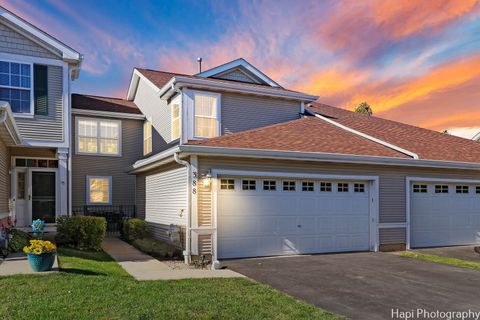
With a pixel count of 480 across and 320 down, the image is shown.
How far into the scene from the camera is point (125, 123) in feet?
60.3

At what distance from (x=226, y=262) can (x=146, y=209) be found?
21.7 ft

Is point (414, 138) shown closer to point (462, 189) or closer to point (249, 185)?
point (462, 189)

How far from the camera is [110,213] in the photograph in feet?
56.2

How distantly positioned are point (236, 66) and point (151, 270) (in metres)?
10.3

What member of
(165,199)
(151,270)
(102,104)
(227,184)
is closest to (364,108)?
(102,104)

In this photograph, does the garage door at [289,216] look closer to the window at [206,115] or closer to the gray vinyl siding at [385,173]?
the gray vinyl siding at [385,173]

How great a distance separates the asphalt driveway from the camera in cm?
646

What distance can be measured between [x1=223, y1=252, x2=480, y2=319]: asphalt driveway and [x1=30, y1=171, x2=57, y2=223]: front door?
8172 millimetres

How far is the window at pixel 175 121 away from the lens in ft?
45.9

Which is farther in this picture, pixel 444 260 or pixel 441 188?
pixel 441 188

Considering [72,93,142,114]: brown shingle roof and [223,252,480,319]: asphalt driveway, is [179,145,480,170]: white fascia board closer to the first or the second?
[223,252,480,319]: asphalt driveway

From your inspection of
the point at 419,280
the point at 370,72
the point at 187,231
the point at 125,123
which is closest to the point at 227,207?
the point at 187,231

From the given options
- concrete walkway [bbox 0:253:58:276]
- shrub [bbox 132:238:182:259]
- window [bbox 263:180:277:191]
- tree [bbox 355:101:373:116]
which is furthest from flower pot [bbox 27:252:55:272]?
tree [bbox 355:101:373:116]

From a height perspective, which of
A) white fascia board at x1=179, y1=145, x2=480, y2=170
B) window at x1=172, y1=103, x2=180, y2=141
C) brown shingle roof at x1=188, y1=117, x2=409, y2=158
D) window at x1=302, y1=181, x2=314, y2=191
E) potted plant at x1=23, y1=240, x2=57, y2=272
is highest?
window at x1=172, y1=103, x2=180, y2=141
